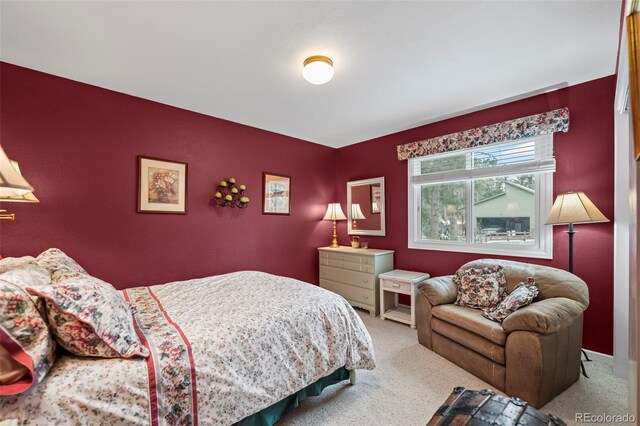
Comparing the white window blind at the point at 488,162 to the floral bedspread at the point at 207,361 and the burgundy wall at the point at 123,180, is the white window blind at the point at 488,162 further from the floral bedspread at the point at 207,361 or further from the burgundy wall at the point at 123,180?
the floral bedspread at the point at 207,361

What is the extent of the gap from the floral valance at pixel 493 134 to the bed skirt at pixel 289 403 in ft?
9.05

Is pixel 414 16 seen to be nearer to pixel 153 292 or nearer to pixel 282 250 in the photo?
pixel 153 292

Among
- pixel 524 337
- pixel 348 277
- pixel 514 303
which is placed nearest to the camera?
pixel 524 337

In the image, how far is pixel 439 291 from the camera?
105 inches

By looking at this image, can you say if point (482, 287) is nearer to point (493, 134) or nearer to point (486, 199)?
point (486, 199)

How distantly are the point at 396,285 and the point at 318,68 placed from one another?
2629 mm

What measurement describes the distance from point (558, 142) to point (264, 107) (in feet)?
9.97

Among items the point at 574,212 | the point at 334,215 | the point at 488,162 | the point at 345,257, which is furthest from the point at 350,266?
the point at 574,212

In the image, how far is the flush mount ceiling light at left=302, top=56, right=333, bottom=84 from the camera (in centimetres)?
210

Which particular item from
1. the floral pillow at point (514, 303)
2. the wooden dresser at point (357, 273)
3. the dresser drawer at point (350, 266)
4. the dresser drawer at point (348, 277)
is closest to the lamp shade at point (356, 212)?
the wooden dresser at point (357, 273)

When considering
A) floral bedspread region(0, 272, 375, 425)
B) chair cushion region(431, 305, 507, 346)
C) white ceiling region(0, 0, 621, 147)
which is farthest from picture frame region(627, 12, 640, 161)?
floral bedspread region(0, 272, 375, 425)

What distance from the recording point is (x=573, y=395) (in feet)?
6.66

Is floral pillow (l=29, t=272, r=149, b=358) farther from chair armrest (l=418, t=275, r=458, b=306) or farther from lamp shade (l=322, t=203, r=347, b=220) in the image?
lamp shade (l=322, t=203, r=347, b=220)

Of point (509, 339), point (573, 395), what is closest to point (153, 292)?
point (509, 339)
